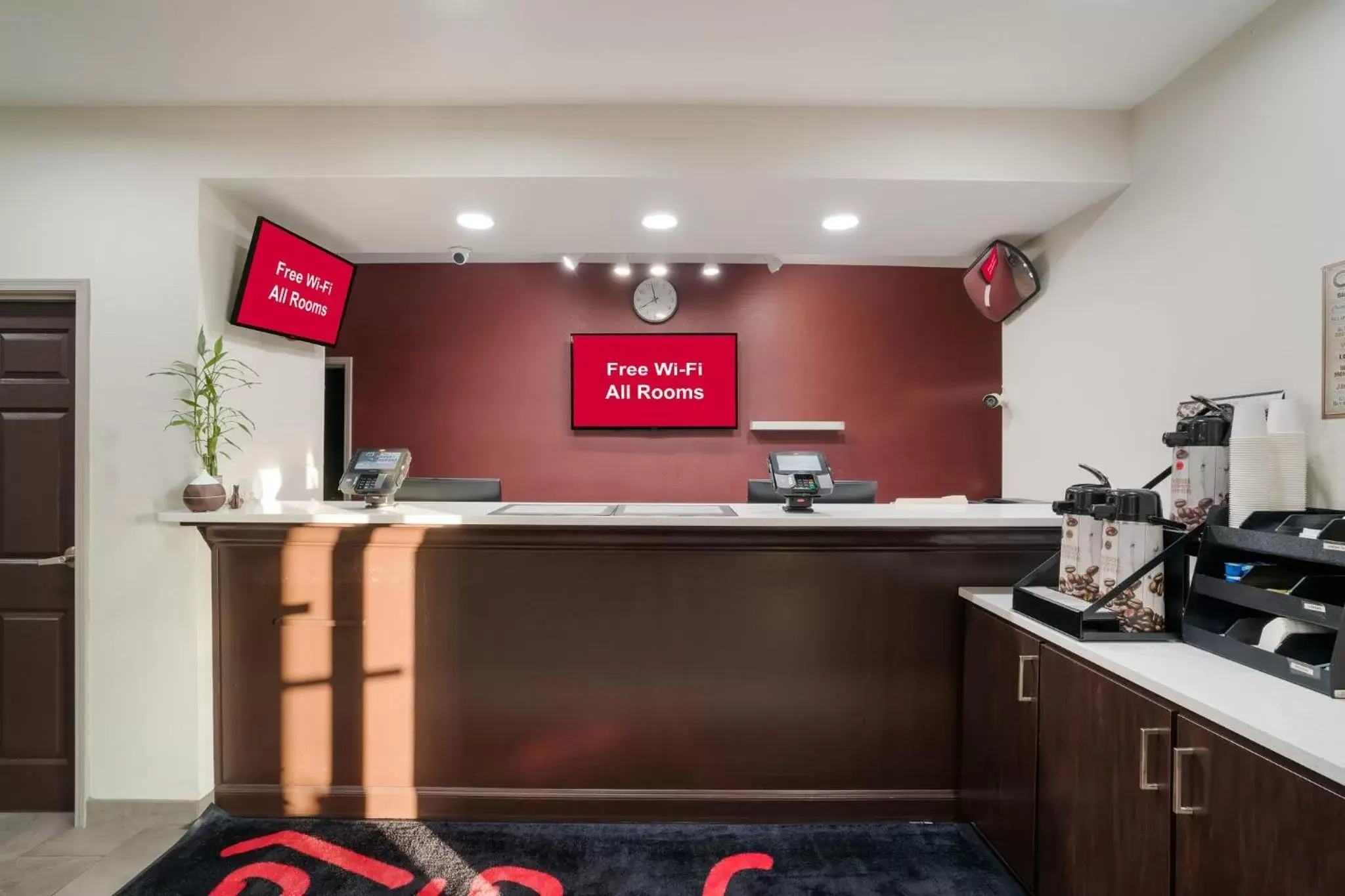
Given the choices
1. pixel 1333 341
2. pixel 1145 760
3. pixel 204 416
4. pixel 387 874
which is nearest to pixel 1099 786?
pixel 1145 760

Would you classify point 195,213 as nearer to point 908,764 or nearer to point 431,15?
point 431,15

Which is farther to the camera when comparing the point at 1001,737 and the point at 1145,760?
the point at 1001,737

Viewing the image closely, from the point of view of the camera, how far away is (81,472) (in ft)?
8.30

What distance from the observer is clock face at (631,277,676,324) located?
4969 mm

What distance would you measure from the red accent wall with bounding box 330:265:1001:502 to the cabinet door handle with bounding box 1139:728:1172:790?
11.8 ft

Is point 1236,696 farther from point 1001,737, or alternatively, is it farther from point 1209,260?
point 1209,260

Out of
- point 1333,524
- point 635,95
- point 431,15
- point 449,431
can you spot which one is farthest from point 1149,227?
point 449,431

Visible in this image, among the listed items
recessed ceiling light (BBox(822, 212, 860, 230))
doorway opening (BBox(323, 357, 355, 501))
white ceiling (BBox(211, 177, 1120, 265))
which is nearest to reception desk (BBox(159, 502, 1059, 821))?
white ceiling (BBox(211, 177, 1120, 265))

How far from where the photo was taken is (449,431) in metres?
5.00

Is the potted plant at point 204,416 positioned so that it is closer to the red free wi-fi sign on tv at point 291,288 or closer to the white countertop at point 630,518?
the white countertop at point 630,518

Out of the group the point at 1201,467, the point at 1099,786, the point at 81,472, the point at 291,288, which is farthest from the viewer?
the point at 291,288

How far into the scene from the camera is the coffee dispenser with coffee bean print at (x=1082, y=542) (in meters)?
1.90

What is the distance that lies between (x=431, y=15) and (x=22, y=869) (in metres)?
3.37

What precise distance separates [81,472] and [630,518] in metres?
2.30
